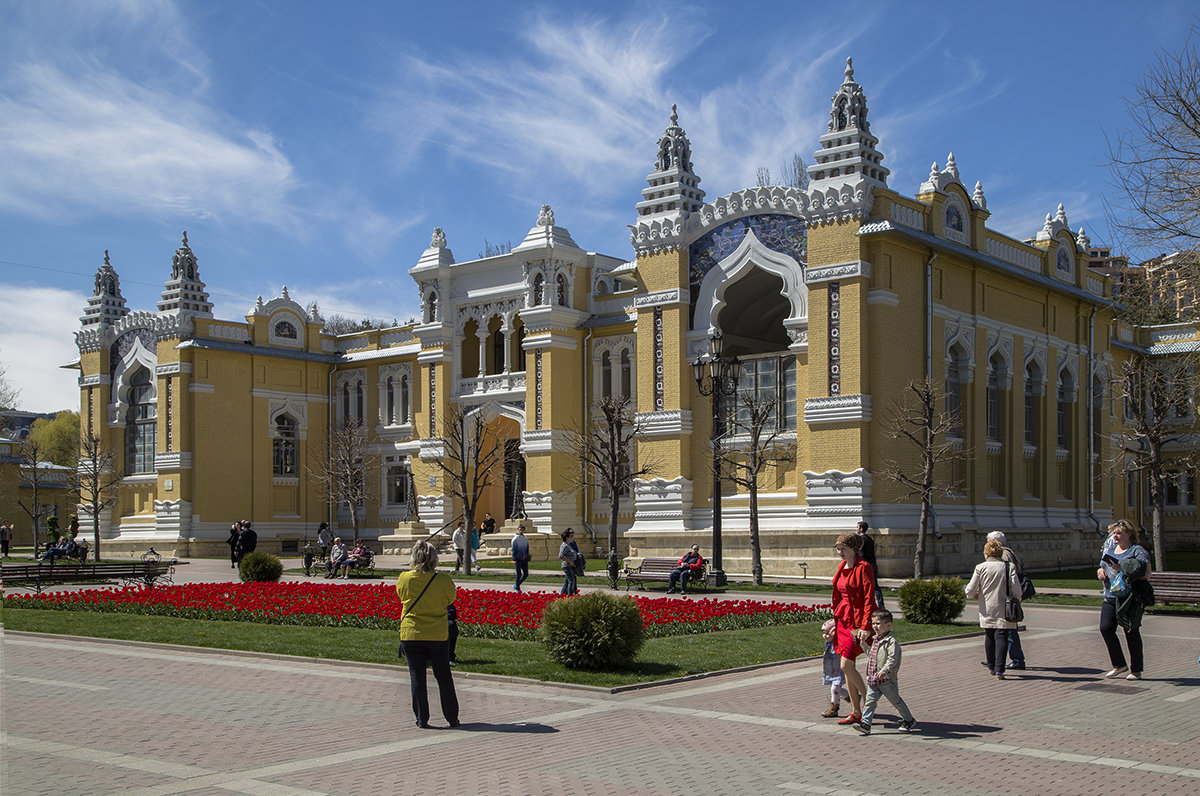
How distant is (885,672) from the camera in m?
10.4

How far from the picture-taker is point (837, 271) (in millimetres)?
31656

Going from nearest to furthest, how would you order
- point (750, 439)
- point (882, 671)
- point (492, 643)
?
1. point (882, 671)
2. point (492, 643)
3. point (750, 439)

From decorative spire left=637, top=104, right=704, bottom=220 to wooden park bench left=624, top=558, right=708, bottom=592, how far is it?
1242 centimetres

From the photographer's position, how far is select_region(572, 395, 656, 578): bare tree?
113 ft

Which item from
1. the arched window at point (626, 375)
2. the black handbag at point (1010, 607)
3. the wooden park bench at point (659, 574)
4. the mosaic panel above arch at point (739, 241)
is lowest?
the wooden park bench at point (659, 574)

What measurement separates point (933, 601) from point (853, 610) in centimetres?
870

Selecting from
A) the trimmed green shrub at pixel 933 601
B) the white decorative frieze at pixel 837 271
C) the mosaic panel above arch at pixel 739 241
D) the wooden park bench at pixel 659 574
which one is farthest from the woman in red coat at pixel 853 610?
the mosaic panel above arch at pixel 739 241

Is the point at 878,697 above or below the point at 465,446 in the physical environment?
below

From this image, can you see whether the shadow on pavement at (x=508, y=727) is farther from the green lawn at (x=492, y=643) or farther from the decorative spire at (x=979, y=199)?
the decorative spire at (x=979, y=199)

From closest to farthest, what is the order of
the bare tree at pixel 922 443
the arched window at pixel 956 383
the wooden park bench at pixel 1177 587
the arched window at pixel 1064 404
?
the wooden park bench at pixel 1177 587
the bare tree at pixel 922 443
the arched window at pixel 956 383
the arched window at pixel 1064 404

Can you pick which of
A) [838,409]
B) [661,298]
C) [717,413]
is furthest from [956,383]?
[717,413]

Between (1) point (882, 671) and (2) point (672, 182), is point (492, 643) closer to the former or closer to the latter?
(1) point (882, 671)

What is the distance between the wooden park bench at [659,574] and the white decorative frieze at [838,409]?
602 cm

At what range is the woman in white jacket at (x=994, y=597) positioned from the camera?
46.0ft
